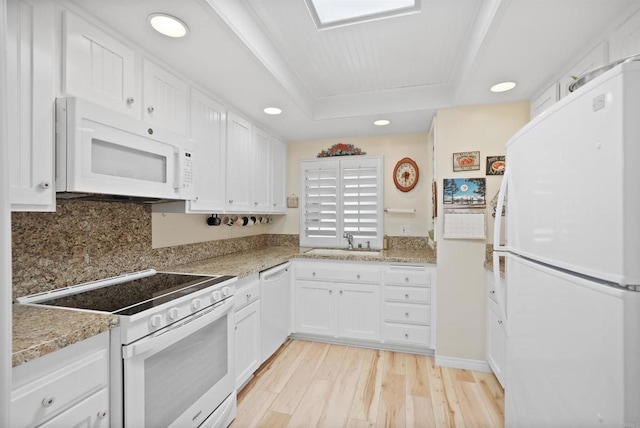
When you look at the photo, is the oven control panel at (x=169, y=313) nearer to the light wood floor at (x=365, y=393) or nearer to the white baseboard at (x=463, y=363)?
the light wood floor at (x=365, y=393)

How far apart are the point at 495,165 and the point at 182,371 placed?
262cm

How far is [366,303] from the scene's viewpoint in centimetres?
275

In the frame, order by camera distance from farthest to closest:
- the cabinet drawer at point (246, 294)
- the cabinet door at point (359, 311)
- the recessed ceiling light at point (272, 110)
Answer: the cabinet door at point (359, 311)
the recessed ceiling light at point (272, 110)
the cabinet drawer at point (246, 294)

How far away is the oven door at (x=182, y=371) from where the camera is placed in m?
1.15

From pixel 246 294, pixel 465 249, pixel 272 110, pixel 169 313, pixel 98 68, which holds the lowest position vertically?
pixel 246 294

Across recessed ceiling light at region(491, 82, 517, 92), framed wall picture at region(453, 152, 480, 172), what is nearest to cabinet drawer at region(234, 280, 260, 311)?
framed wall picture at region(453, 152, 480, 172)

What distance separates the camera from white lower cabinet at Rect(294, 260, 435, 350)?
2.63 meters

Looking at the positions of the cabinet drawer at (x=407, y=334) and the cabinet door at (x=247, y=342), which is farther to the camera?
the cabinet drawer at (x=407, y=334)

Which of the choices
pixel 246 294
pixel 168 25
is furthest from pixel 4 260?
pixel 246 294

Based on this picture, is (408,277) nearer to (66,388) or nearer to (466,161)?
(466,161)

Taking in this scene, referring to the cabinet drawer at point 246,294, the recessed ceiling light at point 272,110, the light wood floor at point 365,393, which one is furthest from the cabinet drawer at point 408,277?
the recessed ceiling light at point 272,110

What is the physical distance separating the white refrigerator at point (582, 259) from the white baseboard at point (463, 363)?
1309mm

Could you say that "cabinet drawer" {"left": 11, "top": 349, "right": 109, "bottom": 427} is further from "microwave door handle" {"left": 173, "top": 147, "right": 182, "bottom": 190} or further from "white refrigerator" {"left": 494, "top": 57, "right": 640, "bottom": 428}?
"white refrigerator" {"left": 494, "top": 57, "right": 640, "bottom": 428}

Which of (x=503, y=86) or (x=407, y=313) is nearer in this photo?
(x=503, y=86)
